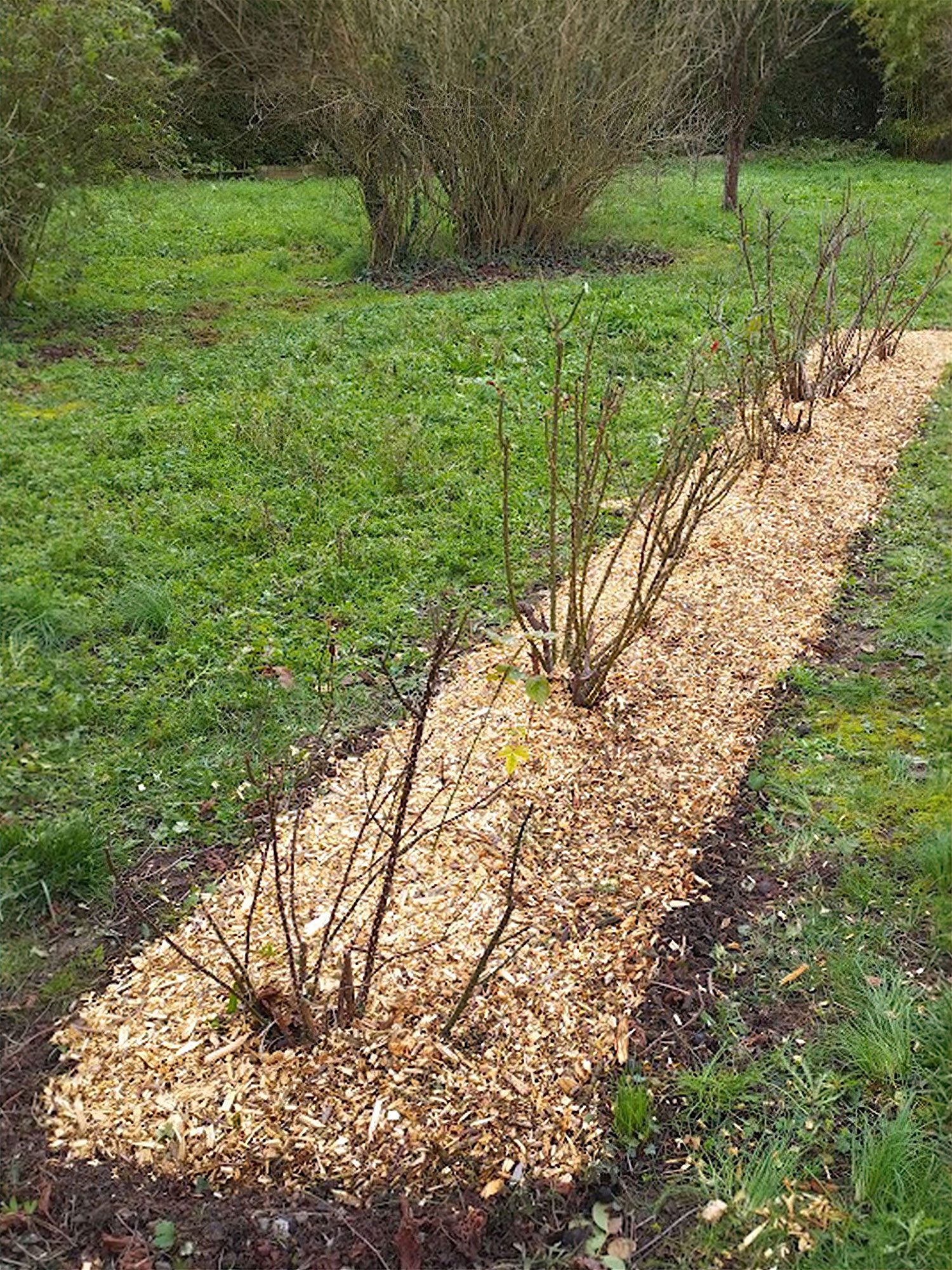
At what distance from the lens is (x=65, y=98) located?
7719mm

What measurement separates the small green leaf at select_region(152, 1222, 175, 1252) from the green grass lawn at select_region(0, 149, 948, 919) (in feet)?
3.53

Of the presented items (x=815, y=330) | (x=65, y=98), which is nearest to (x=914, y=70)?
(x=815, y=330)

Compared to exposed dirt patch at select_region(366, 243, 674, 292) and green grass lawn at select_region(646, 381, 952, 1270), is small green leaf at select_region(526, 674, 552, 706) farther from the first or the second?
exposed dirt patch at select_region(366, 243, 674, 292)

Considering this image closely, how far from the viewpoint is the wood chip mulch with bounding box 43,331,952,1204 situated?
7.27 feet

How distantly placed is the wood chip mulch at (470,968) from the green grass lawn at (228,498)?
48 cm

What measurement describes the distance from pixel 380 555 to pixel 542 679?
2.29 metres

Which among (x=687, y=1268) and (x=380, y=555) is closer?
(x=687, y=1268)

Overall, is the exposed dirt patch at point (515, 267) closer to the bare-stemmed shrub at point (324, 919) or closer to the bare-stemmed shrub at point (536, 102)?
the bare-stemmed shrub at point (536, 102)

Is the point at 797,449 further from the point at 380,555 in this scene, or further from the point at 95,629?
the point at 95,629

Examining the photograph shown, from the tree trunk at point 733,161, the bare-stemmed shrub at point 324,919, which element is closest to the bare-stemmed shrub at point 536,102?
the tree trunk at point 733,161

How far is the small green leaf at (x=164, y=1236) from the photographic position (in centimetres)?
203

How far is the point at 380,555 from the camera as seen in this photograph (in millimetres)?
4754

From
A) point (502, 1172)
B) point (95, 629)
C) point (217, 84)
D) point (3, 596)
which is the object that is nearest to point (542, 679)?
point (502, 1172)

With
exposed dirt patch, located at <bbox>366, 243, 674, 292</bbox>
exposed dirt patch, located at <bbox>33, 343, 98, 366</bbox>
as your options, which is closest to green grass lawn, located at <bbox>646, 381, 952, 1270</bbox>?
exposed dirt patch, located at <bbox>33, 343, 98, 366</bbox>
